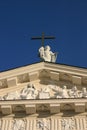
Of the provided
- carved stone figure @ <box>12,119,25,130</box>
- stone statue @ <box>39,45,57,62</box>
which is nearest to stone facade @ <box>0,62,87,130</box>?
carved stone figure @ <box>12,119,25,130</box>

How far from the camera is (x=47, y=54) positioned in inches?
668

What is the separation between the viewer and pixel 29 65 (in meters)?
15.8

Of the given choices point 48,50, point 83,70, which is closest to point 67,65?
point 83,70

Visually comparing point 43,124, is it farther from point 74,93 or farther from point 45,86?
point 45,86

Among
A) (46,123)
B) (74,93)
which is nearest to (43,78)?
(74,93)

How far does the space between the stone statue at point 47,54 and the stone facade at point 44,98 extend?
0.83m

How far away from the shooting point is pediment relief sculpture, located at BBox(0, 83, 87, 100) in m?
14.9

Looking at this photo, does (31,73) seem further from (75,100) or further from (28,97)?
(75,100)

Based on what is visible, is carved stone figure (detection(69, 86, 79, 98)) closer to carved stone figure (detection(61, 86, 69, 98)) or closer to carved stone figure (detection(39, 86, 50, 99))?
carved stone figure (detection(61, 86, 69, 98))

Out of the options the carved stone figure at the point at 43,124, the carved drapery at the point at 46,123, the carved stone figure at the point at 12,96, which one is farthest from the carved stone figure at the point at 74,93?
the carved stone figure at the point at 12,96

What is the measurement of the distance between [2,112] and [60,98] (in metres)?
2.01

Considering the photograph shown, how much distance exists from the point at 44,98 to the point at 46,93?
44cm

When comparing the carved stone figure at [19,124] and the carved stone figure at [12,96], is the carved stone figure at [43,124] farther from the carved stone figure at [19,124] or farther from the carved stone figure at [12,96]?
the carved stone figure at [12,96]

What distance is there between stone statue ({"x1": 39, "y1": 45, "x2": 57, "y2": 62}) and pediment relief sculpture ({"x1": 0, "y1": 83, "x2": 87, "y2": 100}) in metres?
1.65
